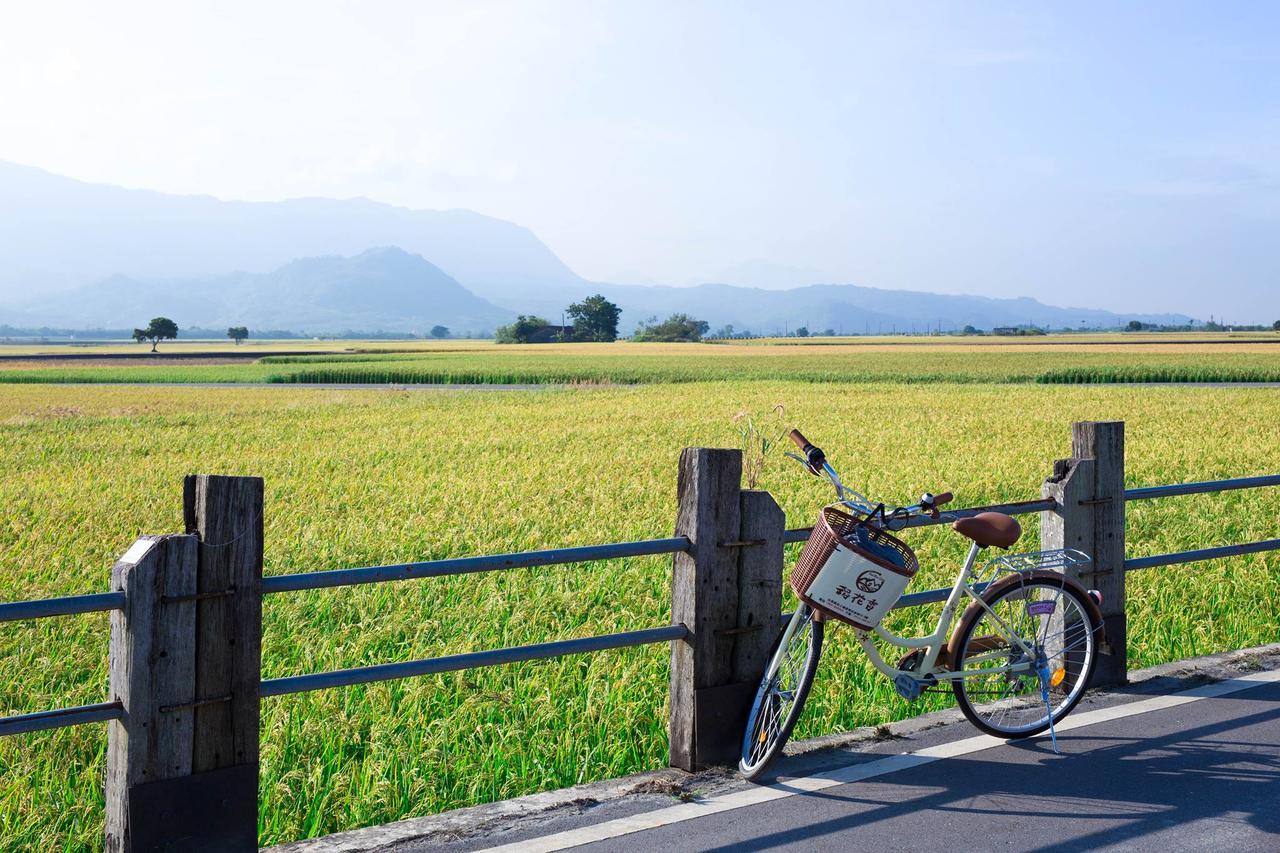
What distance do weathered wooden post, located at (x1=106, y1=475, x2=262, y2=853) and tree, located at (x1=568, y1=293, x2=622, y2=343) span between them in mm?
159070

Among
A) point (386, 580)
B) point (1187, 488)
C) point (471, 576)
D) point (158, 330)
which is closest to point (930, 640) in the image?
point (386, 580)

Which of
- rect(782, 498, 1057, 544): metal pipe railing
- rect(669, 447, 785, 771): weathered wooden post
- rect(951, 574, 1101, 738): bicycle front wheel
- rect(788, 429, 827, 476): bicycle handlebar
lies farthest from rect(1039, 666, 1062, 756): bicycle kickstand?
rect(788, 429, 827, 476): bicycle handlebar

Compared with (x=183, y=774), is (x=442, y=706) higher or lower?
lower

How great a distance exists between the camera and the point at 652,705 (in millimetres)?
6160

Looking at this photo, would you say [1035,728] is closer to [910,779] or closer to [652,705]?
[910,779]

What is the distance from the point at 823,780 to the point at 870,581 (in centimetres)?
88

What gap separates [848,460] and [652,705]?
12183mm

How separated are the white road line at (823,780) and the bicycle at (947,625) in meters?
0.12

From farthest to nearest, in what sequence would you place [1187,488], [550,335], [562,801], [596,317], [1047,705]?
[596,317] → [550,335] → [1187,488] → [1047,705] → [562,801]

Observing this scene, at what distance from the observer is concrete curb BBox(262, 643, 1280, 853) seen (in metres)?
4.29

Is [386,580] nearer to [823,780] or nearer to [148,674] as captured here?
[148,674]

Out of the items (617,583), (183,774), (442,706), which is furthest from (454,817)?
(617,583)

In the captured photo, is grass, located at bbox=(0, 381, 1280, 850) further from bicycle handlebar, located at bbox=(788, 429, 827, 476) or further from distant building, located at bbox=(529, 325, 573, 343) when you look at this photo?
distant building, located at bbox=(529, 325, 573, 343)

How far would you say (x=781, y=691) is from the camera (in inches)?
193
